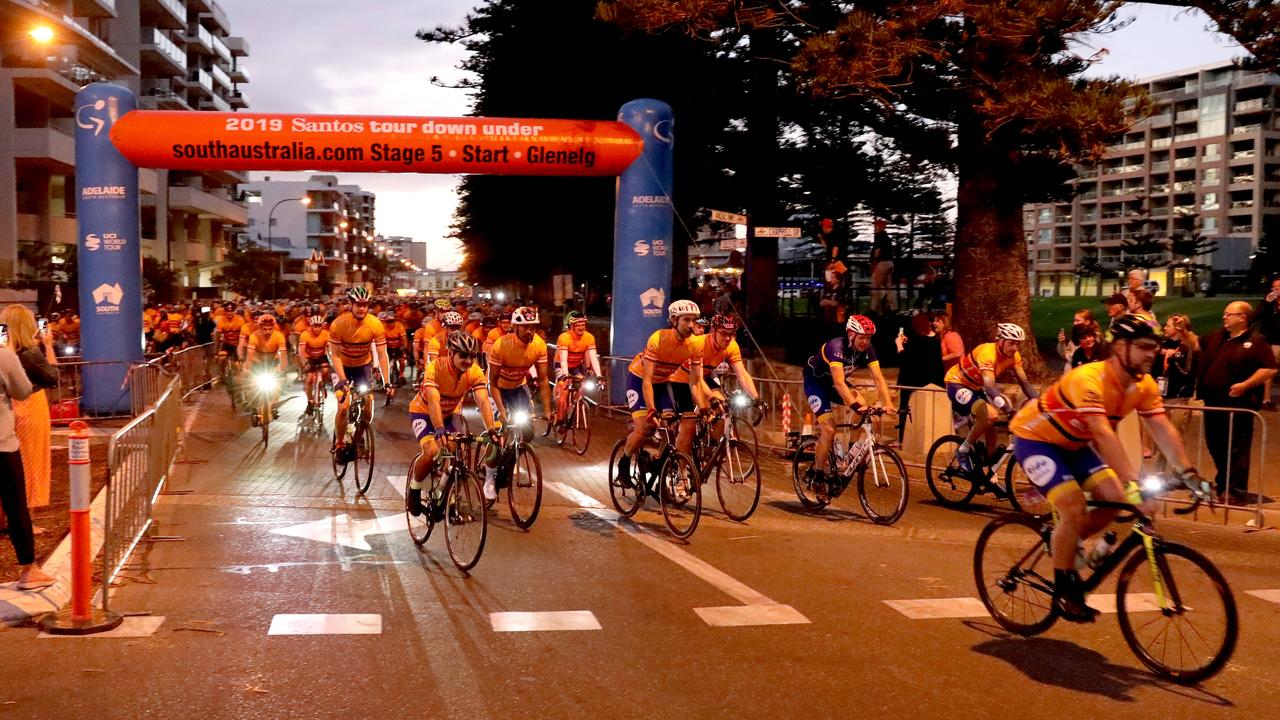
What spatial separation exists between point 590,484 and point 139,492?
5.24 metres

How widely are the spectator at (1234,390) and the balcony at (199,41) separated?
80422mm

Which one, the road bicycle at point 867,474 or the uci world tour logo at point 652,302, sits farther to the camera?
the uci world tour logo at point 652,302

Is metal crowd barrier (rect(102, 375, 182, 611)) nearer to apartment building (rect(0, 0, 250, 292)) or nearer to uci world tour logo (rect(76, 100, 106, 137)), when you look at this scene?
uci world tour logo (rect(76, 100, 106, 137))

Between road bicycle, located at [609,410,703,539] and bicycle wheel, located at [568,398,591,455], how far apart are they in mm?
4495

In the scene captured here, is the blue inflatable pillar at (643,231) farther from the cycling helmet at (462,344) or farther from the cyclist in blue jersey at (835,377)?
the cycling helmet at (462,344)

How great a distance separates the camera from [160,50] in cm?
6725

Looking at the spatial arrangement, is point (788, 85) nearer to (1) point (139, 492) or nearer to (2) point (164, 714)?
(1) point (139, 492)

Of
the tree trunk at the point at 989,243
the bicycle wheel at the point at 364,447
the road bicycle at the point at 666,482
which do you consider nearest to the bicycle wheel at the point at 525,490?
the road bicycle at the point at 666,482

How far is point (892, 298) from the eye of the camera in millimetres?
27344

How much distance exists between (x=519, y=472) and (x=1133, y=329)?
5.84 metres

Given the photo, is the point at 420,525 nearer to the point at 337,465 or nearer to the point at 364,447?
the point at 364,447

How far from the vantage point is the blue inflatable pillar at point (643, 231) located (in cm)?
1978

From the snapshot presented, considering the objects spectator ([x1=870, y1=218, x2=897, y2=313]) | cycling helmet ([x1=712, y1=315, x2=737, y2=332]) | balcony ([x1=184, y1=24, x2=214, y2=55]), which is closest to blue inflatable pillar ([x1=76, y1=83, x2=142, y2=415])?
cycling helmet ([x1=712, y1=315, x2=737, y2=332])

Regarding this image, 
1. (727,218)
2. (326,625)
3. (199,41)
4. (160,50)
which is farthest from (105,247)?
(199,41)
